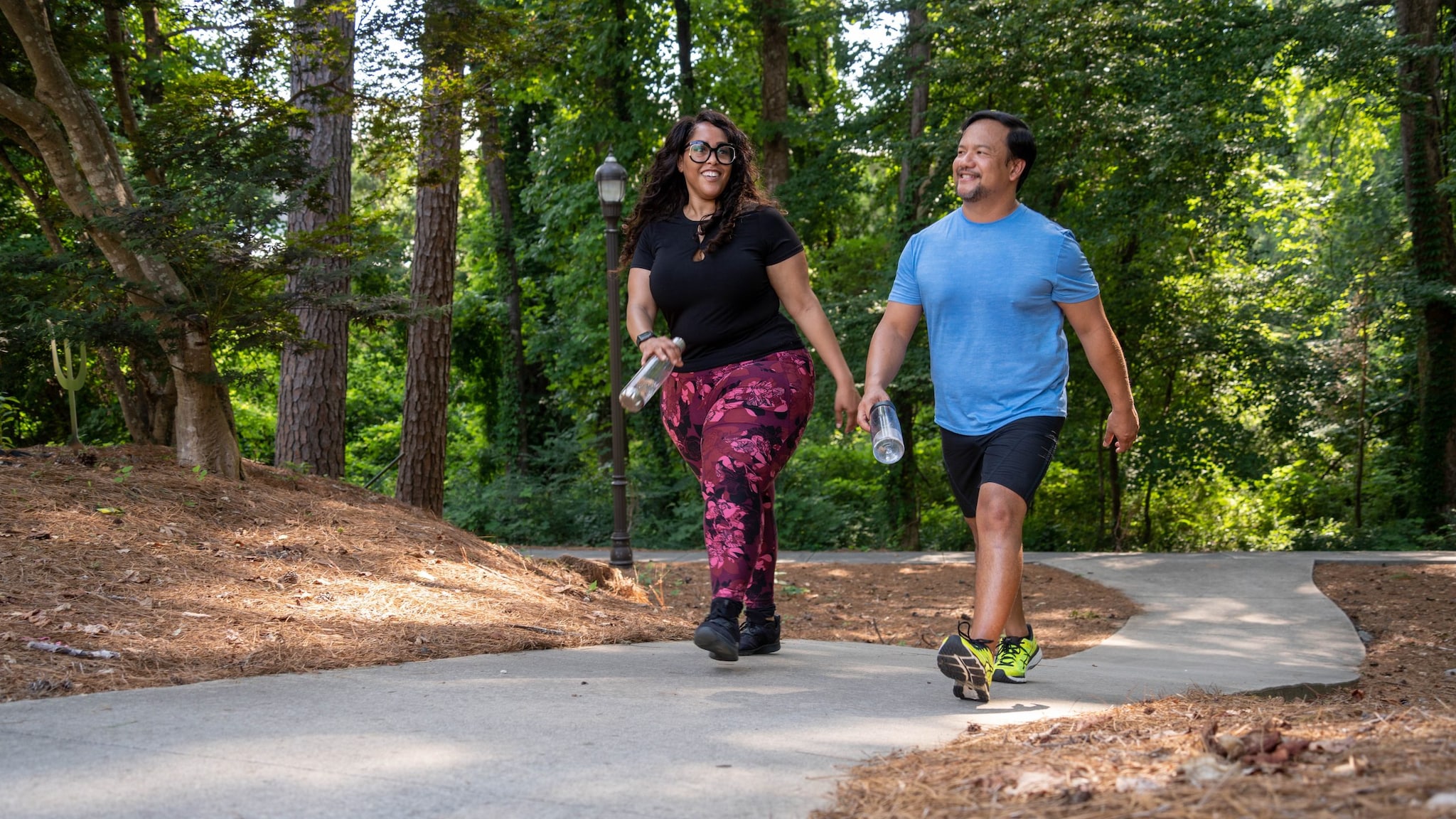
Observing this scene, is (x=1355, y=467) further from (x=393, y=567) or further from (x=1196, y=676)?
(x=393, y=567)

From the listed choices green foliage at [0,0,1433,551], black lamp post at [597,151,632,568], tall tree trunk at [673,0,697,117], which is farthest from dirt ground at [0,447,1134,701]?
tall tree trunk at [673,0,697,117]

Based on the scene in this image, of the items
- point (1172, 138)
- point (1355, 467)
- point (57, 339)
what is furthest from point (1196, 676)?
point (1355, 467)

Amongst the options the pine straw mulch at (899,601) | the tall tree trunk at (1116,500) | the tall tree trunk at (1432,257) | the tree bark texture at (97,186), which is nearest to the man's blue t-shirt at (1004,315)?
the pine straw mulch at (899,601)

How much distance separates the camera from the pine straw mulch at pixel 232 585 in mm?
4191

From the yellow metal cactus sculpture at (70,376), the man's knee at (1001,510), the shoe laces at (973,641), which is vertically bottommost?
the shoe laces at (973,641)

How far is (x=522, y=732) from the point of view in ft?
10.6

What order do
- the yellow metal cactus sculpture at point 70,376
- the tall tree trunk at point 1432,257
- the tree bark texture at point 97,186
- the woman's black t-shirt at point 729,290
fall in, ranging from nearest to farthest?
the woman's black t-shirt at point 729,290, the tree bark texture at point 97,186, the yellow metal cactus sculpture at point 70,376, the tall tree trunk at point 1432,257

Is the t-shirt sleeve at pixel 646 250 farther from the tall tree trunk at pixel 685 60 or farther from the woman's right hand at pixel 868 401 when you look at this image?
the tall tree trunk at pixel 685 60

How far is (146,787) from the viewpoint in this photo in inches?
103

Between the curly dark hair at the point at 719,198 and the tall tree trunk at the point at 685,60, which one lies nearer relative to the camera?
the curly dark hair at the point at 719,198

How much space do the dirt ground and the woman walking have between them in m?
1.10

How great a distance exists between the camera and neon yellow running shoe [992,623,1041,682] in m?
4.34

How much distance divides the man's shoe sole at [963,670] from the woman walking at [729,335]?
835 mm

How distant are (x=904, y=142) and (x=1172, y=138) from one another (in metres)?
3.62
